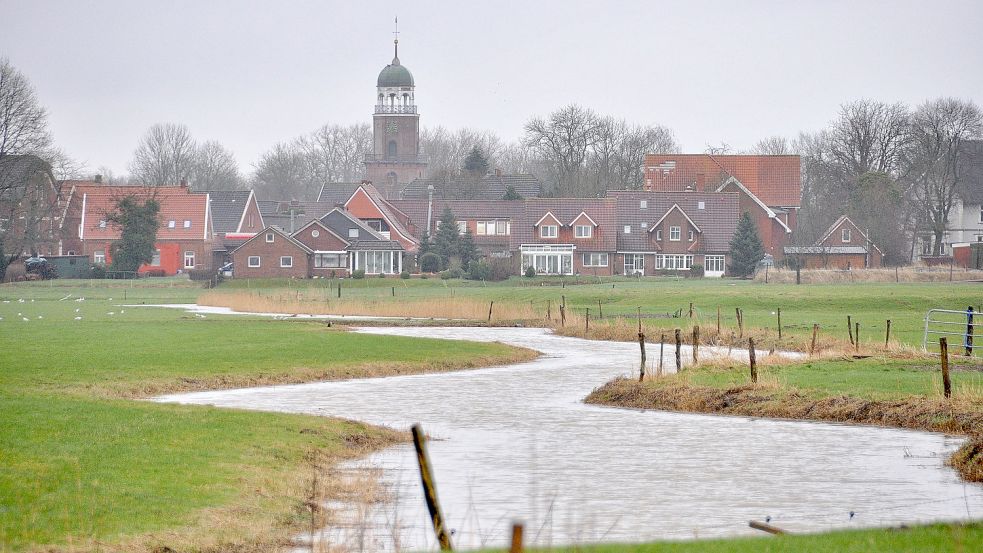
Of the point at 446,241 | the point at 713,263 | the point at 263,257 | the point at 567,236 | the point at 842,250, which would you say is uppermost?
the point at 567,236

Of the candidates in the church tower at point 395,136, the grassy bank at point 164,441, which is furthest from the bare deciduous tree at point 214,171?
the grassy bank at point 164,441

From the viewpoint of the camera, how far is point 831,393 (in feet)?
94.6

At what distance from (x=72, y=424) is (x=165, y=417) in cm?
249

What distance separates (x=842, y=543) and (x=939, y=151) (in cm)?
11559

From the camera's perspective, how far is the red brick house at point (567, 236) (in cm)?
11662

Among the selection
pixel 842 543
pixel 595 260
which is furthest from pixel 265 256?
pixel 842 543

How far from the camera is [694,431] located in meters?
26.0

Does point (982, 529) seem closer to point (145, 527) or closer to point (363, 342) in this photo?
point (145, 527)

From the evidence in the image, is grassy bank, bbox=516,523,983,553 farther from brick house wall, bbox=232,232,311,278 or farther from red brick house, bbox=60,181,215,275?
red brick house, bbox=60,181,215,275

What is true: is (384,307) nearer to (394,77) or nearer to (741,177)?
(741,177)

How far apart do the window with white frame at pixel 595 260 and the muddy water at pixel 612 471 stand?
274 feet

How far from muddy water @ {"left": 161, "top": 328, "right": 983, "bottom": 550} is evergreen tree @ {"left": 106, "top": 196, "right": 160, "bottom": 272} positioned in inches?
3209

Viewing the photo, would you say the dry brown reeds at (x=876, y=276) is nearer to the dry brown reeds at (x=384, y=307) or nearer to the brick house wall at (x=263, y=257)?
the dry brown reeds at (x=384, y=307)

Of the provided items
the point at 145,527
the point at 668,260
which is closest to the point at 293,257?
the point at 668,260
